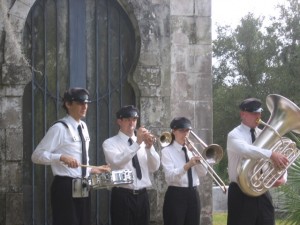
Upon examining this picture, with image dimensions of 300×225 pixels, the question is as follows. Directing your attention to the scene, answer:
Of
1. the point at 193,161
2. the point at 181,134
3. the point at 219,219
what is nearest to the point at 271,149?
the point at 193,161

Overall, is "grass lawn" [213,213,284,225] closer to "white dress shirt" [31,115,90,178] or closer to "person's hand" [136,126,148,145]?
"person's hand" [136,126,148,145]

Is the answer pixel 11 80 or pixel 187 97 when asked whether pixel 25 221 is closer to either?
pixel 11 80

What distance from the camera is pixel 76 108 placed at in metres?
7.19

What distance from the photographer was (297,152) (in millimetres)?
7785

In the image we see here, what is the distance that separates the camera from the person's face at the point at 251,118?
26.0ft

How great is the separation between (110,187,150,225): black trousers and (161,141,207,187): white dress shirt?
19.8 inches

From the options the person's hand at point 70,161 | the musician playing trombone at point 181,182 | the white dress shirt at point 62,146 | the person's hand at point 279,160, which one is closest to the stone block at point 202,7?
the musician playing trombone at point 181,182

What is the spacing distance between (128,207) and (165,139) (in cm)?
100

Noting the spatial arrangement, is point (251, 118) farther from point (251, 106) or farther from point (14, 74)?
point (14, 74)

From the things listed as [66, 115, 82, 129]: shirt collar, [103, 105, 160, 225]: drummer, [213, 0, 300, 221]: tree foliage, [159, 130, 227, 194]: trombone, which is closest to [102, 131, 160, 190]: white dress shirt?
[103, 105, 160, 225]: drummer

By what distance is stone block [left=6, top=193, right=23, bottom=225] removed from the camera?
8.81 m

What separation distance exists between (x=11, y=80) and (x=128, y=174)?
2601mm

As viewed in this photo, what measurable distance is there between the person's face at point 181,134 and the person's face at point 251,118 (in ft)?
2.20

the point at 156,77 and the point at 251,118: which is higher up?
the point at 156,77
